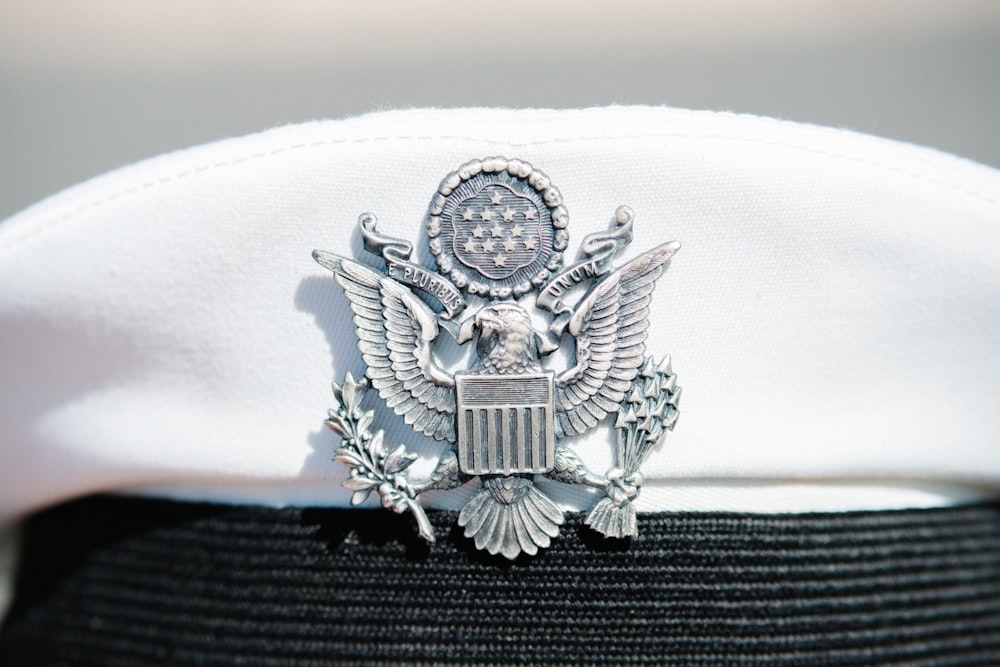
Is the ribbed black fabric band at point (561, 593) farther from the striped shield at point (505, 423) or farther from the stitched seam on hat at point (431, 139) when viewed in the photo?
the stitched seam on hat at point (431, 139)

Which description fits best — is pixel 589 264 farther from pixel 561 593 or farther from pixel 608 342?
pixel 561 593

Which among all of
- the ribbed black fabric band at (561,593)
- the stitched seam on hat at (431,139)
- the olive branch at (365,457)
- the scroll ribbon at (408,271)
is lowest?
the ribbed black fabric band at (561,593)

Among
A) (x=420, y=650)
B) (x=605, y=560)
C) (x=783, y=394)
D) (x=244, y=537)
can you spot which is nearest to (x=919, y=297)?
(x=783, y=394)

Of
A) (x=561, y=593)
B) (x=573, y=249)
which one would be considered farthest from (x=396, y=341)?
(x=561, y=593)

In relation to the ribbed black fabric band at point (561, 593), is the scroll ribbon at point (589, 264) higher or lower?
higher

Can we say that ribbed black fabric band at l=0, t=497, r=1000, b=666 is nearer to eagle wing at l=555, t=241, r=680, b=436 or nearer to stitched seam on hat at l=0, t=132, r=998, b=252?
eagle wing at l=555, t=241, r=680, b=436

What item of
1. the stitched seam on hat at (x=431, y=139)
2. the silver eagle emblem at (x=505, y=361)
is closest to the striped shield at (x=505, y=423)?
the silver eagle emblem at (x=505, y=361)

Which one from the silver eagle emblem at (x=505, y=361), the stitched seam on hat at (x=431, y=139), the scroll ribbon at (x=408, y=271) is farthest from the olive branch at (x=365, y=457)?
the stitched seam on hat at (x=431, y=139)
